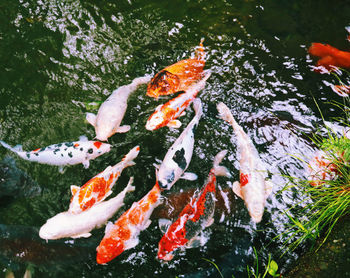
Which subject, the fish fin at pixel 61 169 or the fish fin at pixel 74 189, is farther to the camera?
the fish fin at pixel 61 169

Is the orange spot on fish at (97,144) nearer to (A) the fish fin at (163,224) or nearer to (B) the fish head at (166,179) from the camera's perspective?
(B) the fish head at (166,179)

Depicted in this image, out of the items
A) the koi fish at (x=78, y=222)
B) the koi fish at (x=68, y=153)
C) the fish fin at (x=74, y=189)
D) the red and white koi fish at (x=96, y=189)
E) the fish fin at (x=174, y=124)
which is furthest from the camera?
the fish fin at (x=174, y=124)

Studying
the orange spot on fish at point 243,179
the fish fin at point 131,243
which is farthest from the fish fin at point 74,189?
the orange spot on fish at point 243,179

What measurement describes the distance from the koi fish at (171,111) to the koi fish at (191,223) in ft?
3.08

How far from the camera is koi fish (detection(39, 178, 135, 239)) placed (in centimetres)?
353

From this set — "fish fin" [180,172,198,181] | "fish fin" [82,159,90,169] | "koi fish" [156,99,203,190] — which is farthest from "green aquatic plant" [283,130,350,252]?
"fish fin" [82,159,90,169]

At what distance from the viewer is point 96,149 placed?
4043 mm

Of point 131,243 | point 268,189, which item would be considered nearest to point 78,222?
point 131,243

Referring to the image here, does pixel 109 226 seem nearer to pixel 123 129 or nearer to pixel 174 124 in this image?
pixel 123 129

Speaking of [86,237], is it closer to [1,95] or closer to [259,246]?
[259,246]

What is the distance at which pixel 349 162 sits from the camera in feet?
11.2

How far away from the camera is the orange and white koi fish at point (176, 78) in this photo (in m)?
4.46

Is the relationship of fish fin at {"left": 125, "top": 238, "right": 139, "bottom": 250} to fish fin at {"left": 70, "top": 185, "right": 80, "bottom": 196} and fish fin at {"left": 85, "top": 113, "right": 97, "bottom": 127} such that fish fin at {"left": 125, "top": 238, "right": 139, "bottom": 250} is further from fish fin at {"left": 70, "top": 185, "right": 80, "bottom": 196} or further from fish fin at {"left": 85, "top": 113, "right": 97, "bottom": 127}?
fish fin at {"left": 85, "top": 113, "right": 97, "bottom": 127}

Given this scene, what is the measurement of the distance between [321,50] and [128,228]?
150 inches
